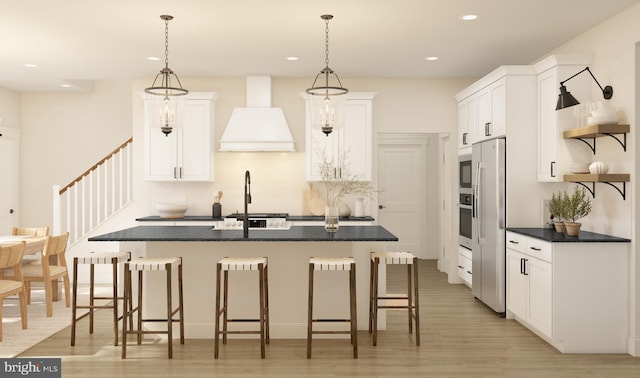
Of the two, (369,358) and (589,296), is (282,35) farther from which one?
(589,296)

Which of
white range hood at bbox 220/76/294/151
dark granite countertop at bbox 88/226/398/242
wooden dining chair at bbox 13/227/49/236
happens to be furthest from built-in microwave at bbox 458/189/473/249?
wooden dining chair at bbox 13/227/49/236

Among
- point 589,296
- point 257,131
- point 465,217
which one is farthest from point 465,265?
point 257,131

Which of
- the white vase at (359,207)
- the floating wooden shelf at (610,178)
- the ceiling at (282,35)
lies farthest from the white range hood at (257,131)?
the floating wooden shelf at (610,178)

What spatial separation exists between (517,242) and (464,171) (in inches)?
67.7

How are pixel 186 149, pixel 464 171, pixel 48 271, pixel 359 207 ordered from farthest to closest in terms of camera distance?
pixel 359 207
pixel 186 149
pixel 464 171
pixel 48 271

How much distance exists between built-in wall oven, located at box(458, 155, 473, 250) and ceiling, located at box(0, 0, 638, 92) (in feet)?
4.11

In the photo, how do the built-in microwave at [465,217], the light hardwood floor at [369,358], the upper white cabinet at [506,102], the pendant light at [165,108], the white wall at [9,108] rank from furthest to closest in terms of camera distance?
the white wall at [9,108] → the built-in microwave at [465,217] → the upper white cabinet at [506,102] → the pendant light at [165,108] → the light hardwood floor at [369,358]

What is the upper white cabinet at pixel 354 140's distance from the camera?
23.4 feet

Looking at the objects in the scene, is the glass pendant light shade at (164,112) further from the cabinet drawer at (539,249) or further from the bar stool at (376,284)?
the cabinet drawer at (539,249)

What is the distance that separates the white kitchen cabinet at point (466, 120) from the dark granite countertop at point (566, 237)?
5.95 feet

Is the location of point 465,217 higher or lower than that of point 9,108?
lower

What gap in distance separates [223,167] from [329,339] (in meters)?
3.46

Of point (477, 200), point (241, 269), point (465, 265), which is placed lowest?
point (465, 265)

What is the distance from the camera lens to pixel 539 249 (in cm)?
474
